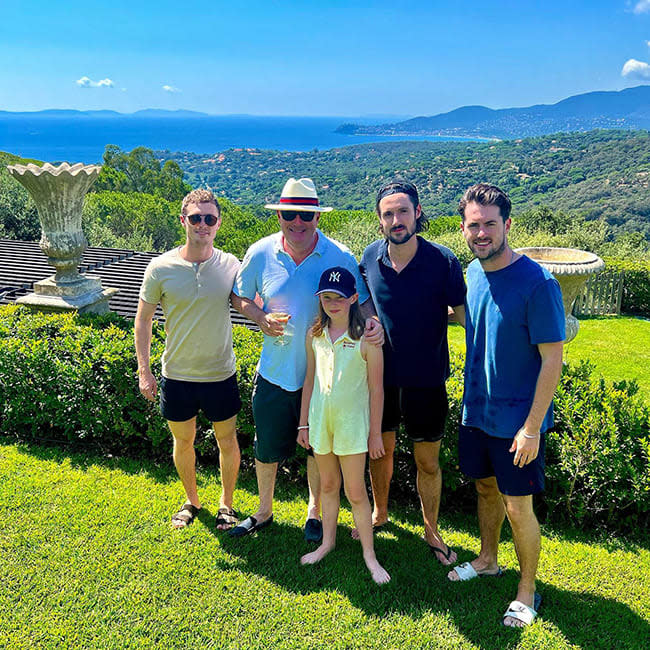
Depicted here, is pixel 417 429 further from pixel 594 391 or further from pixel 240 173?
pixel 240 173

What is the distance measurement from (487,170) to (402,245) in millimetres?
102293

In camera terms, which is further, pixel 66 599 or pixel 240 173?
pixel 240 173

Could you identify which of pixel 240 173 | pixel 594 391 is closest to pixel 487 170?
pixel 240 173

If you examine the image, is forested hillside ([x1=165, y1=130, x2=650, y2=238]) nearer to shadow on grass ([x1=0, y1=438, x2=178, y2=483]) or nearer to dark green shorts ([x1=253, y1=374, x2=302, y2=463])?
shadow on grass ([x1=0, y1=438, x2=178, y2=483])

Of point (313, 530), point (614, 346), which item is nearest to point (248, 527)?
point (313, 530)

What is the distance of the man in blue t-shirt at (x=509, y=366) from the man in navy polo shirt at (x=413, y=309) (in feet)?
0.74

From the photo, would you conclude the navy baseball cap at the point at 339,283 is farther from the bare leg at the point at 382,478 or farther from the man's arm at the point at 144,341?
the man's arm at the point at 144,341

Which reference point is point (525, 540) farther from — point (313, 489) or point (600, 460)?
point (313, 489)

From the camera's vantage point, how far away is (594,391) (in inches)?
171

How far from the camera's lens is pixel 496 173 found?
92312 mm

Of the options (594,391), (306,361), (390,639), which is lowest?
(390,639)

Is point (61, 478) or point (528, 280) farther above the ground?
point (528, 280)

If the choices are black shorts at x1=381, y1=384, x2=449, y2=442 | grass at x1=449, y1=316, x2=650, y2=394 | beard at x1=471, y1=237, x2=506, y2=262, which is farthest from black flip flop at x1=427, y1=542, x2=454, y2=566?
grass at x1=449, y1=316, x2=650, y2=394

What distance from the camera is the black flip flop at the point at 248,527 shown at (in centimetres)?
383
